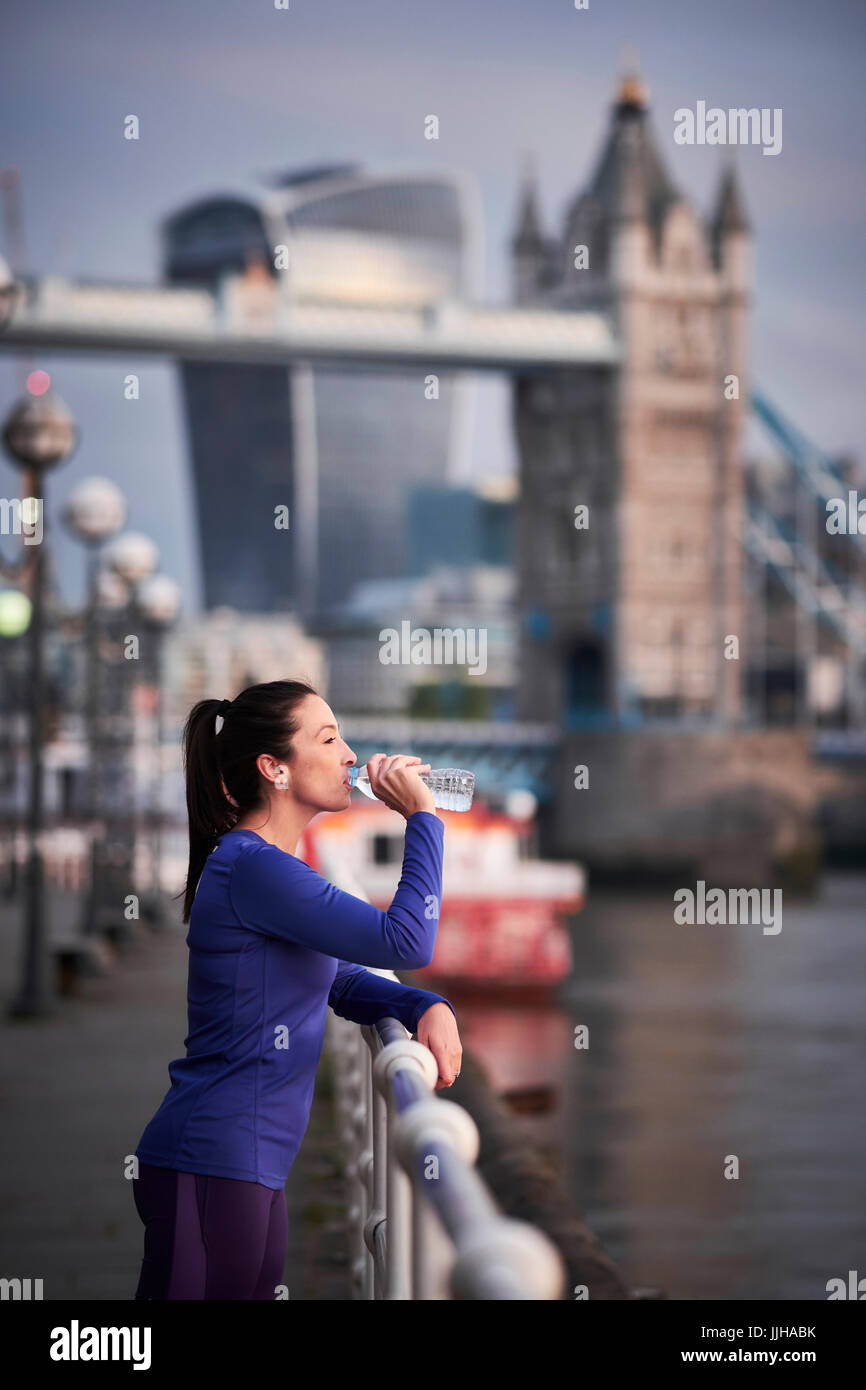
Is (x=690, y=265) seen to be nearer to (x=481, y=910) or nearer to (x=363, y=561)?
(x=481, y=910)

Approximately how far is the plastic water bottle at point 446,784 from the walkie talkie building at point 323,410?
10513 cm

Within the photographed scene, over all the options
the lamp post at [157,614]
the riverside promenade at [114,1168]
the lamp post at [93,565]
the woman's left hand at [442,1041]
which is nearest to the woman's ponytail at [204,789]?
the woman's left hand at [442,1041]

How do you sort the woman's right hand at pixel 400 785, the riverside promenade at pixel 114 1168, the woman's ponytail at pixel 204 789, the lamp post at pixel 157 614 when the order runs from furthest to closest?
the lamp post at pixel 157 614 → the riverside promenade at pixel 114 1168 → the woman's ponytail at pixel 204 789 → the woman's right hand at pixel 400 785

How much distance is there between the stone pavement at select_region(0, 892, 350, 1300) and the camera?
4.39 m

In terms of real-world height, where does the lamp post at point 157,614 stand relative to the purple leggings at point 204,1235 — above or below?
above

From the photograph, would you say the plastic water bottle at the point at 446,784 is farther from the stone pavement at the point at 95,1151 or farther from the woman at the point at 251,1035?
the stone pavement at the point at 95,1151

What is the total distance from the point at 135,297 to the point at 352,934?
162 feet

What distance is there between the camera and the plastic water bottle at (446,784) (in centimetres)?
243

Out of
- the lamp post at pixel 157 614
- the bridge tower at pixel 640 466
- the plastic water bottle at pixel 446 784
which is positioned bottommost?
the plastic water bottle at pixel 446 784

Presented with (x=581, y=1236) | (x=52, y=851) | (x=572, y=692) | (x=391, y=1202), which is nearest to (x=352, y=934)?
(x=391, y=1202)

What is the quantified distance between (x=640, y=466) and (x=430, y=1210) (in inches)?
2133

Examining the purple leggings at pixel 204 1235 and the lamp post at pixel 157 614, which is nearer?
the purple leggings at pixel 204 1235

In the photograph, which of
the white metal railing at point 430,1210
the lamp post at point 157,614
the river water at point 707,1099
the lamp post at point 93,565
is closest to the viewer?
the white metal railing at point 430,1210

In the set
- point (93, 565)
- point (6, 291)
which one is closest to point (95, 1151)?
point (6, 291)
